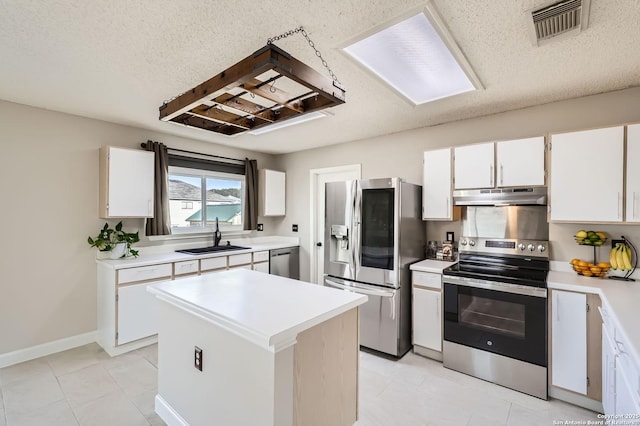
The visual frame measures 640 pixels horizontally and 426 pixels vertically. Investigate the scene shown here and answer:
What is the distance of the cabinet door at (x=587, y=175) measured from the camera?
226 cm

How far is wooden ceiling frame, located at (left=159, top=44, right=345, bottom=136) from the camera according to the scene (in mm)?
1190

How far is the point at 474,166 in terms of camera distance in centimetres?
291

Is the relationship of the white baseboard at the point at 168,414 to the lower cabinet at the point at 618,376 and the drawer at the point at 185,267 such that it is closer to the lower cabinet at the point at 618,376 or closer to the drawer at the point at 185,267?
the drawer at the point at 185,267

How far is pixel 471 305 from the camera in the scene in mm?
2625

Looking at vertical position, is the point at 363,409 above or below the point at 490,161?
below

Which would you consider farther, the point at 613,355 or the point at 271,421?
the point at 613,355

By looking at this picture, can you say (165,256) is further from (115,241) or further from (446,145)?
(446,145)

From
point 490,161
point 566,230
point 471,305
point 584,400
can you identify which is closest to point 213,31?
point 490,161

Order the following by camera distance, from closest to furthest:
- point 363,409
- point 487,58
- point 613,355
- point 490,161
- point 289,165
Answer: point 613,355
point 487,58
point 363,409
point 490,161
point 289,165

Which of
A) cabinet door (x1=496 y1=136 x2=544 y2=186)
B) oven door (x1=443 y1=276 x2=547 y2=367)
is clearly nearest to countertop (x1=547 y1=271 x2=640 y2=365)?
oven door (x1=443 y1=276 x2=547 y2=367)

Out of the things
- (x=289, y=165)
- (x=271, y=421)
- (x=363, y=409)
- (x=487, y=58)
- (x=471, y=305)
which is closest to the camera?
(x=271, y=421)

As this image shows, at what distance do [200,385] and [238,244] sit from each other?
3077 millimetres

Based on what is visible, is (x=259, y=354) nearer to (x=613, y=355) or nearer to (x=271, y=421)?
(x=271, y=421)

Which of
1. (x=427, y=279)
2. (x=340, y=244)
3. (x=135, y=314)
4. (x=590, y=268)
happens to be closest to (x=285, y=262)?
(x=340, y=244)
